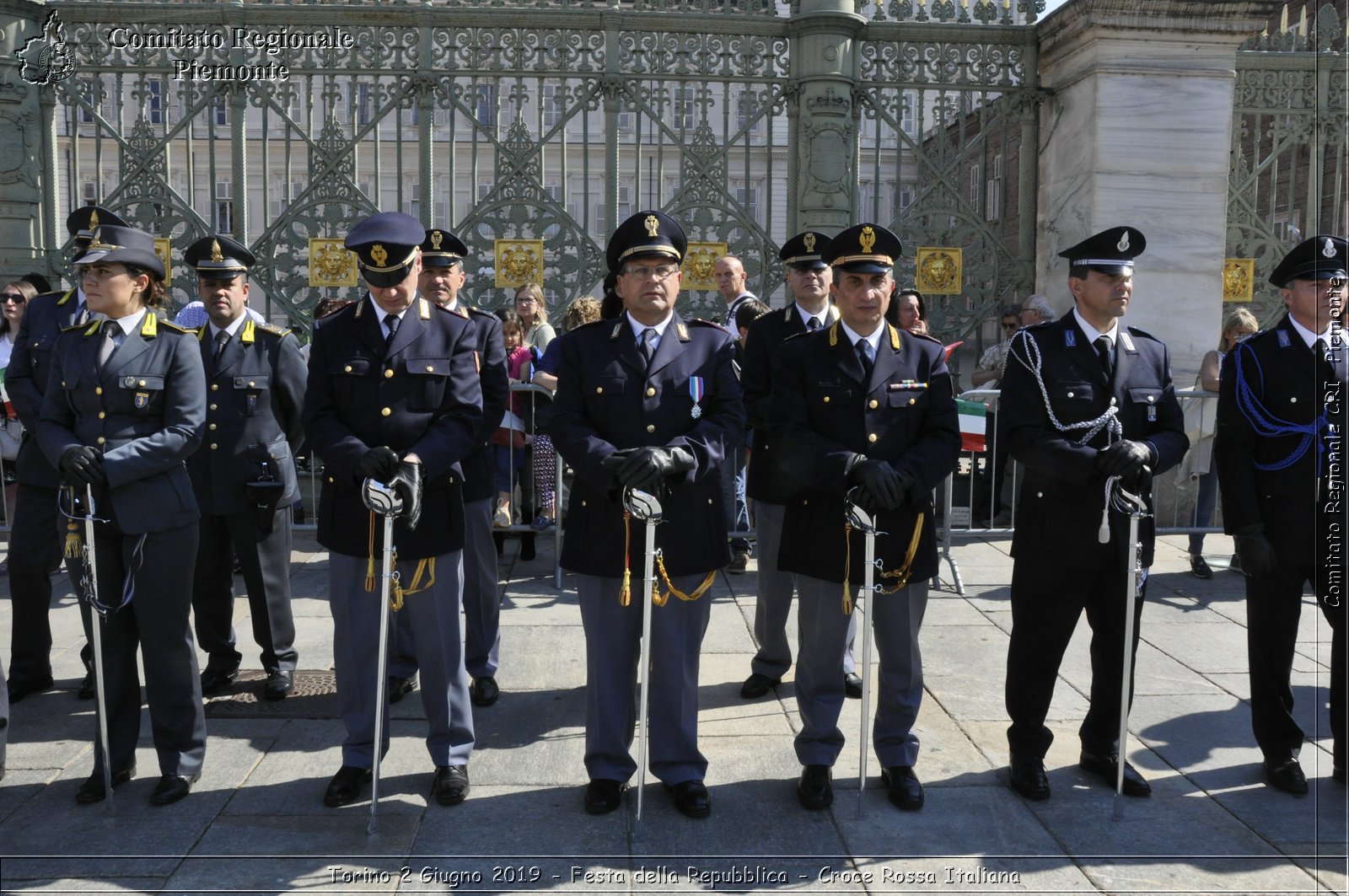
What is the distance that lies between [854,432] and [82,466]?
9.55 feet

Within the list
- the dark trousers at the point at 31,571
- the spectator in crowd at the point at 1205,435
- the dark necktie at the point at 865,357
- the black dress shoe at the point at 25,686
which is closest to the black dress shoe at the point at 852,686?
the dark necktie at the point at 865,357

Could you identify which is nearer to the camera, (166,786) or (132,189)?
(166,786)

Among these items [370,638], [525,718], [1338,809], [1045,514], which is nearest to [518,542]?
[525,718]

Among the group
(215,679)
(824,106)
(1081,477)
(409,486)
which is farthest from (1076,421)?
(824,106)

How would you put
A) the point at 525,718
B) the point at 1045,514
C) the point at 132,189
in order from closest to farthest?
the point at 1045,514 → the point at 525,718 → the point at 132,189

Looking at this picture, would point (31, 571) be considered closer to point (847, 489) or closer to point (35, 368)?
point (35, 368)

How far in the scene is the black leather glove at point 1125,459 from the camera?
439 centimetres

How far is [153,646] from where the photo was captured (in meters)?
4.60

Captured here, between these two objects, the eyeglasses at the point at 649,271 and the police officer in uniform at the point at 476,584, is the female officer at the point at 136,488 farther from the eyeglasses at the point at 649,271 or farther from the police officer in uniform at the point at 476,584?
the eyeglasses at the point at 649,271

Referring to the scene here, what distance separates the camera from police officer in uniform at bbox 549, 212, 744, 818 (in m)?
4.52

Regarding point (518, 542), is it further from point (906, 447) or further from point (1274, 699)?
point (1274, 699)

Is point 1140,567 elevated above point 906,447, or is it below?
below

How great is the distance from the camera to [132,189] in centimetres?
1009

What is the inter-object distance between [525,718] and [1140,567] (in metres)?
2.82
